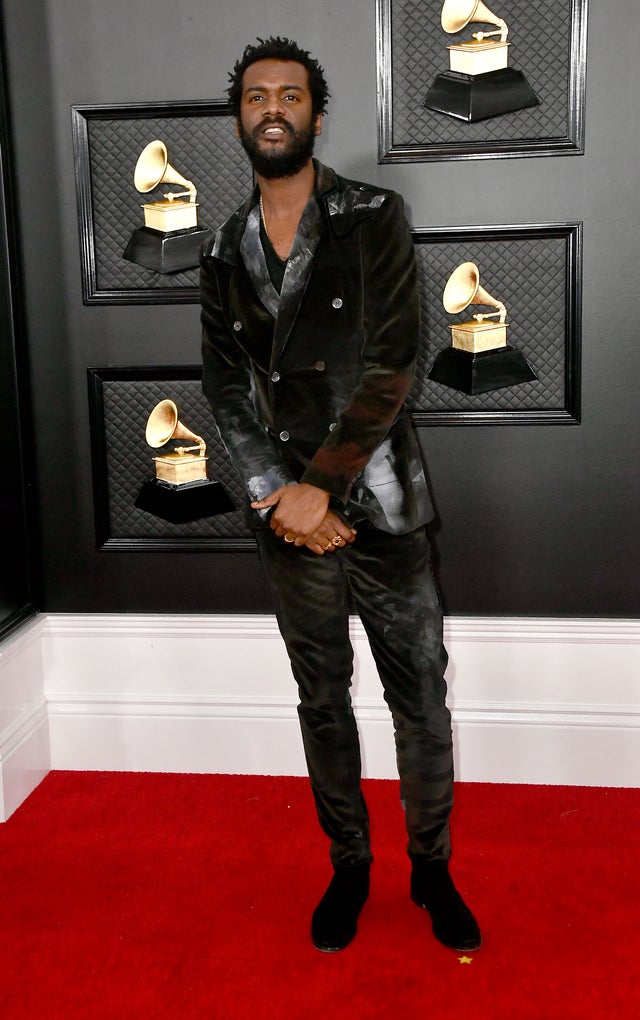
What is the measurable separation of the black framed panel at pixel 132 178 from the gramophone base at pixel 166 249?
0.04 m

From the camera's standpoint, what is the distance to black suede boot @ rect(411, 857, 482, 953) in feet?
7.73

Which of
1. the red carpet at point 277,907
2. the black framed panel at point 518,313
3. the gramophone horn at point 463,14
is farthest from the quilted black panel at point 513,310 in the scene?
the red carpet at point 277,907

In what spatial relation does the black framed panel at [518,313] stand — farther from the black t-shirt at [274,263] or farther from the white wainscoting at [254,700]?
the black t-shirt at [274,263]

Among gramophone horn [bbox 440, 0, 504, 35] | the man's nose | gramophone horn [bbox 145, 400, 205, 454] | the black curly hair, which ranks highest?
gramophone horn [bbox 440, 0, 504, 35]

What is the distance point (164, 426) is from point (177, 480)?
157 mm

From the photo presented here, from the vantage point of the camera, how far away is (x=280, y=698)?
10.5 ft

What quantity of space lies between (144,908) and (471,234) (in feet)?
6.20

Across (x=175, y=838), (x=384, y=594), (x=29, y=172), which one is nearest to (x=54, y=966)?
(x=175, y=838)

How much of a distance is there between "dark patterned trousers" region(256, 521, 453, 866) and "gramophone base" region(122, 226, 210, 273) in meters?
0.93

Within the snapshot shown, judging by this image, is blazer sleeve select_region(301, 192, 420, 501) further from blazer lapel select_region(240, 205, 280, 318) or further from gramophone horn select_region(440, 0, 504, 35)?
gramophone horn select_region(440, 0, 504, 35)

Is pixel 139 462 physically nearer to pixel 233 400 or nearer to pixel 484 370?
pixel 233 400

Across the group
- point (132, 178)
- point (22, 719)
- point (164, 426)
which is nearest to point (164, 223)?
point (132, 178)

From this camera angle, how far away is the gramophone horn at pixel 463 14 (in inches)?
108

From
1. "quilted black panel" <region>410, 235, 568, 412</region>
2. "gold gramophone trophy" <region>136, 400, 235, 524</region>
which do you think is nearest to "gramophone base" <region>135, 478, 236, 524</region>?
"gold gramophone trophy" <region>136, 400, 235, 524</region>
